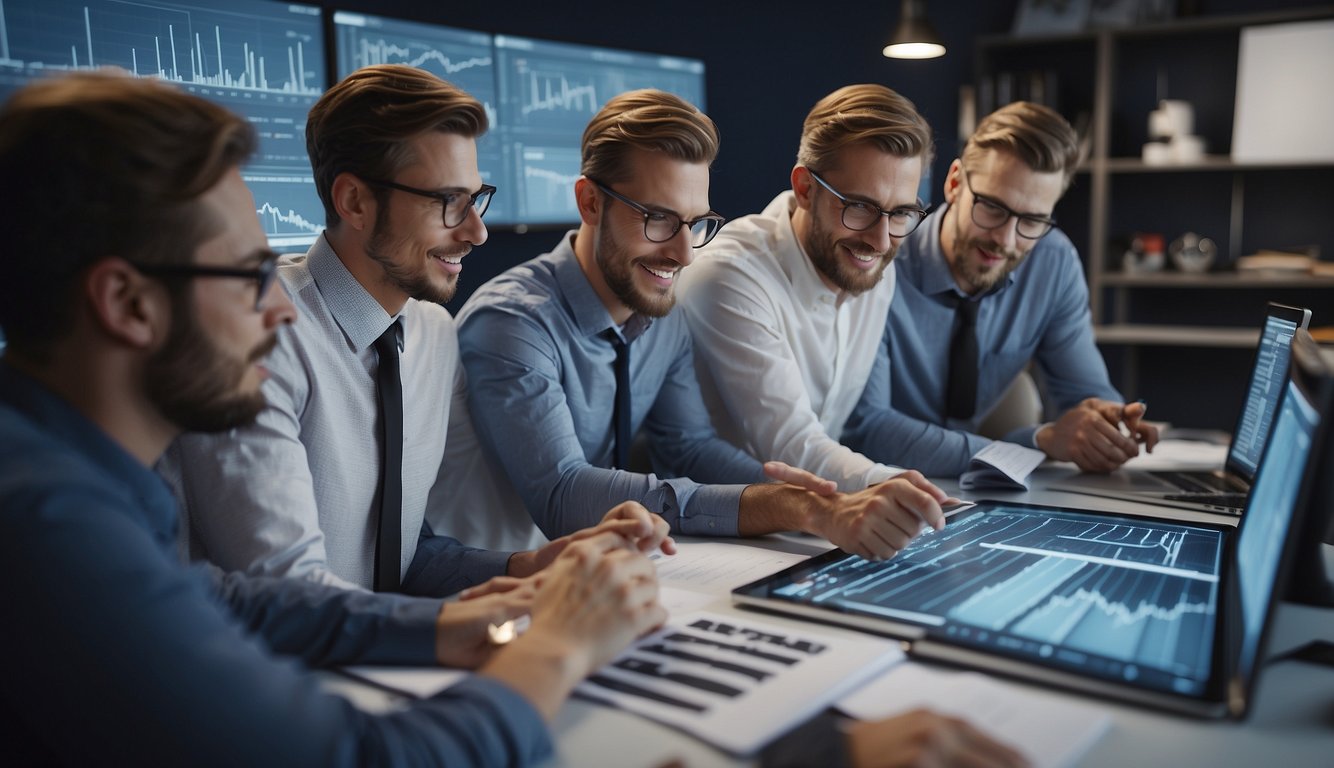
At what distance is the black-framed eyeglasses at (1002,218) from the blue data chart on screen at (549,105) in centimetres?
182

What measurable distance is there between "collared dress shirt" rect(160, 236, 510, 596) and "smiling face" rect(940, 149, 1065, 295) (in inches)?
54.5

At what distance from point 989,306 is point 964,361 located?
0.18 metres

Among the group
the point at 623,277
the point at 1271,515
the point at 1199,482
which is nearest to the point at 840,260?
the point at 623,277

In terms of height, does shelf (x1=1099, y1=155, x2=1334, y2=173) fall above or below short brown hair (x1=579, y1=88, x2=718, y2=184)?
above

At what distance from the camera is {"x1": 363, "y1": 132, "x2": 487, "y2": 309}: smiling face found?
5.66 ft

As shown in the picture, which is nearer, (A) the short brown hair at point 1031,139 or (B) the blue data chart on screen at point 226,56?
(B) the blue data chart on screen at point 226,56

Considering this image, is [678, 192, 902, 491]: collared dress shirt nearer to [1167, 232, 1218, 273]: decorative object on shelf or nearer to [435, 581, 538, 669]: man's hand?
[435, 581, 538, 669]: man's hand

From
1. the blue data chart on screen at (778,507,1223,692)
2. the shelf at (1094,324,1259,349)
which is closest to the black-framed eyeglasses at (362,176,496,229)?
the blue data chart on screen at (778,507,1223,692)

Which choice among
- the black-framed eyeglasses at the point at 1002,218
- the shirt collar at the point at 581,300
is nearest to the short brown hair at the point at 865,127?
the black-framed eyeglasses at the point at 1002,218

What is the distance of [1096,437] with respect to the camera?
2299mm

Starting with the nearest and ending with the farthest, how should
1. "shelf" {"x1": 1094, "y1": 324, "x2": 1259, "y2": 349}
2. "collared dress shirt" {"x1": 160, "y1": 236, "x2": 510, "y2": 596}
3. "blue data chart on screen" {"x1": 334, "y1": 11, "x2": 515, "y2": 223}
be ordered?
"collared dress shirt" {"x1": 160, "y1": 236, "x2": 510, "y2": 596} < "blue data chart on screen" {"x1": 334, "y1": 11, "x2": 515, "y2": 223} < "shelf" {"x1": 1094, "y1": 324, "x2": 1259, "y2": 349}

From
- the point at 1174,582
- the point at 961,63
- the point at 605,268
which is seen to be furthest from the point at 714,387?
the point at 961,63

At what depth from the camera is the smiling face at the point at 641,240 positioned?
6.74 feet

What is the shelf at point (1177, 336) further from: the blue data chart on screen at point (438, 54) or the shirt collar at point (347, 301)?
the shirt collar at point (347, 301)
